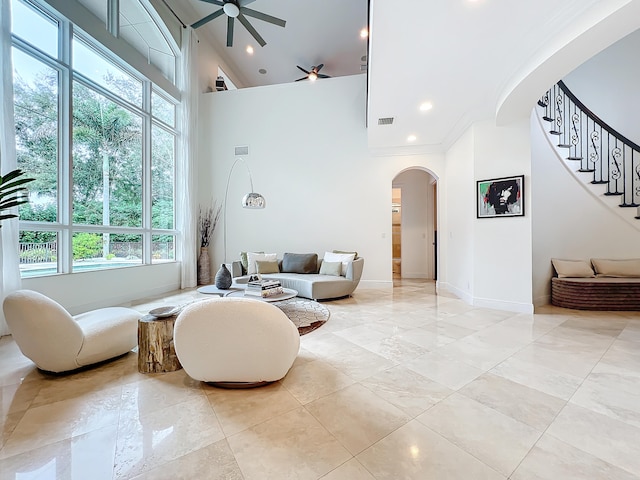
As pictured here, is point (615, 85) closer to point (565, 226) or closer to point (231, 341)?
point (565, 226)

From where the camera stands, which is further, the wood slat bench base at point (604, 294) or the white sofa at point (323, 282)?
the white sofa at point (323, 282)

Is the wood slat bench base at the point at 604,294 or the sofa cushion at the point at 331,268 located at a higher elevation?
the sofa cushion at the point at 331,268

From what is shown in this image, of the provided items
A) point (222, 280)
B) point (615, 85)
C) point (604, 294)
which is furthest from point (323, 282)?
point (615, 85)

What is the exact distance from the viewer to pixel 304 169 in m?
6.17

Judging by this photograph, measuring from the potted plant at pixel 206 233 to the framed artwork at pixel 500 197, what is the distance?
5.40 m

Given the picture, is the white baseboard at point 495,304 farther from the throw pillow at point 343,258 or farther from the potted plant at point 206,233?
the potted plant at point 206,233

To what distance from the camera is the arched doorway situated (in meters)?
7.09

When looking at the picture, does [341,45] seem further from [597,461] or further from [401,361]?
[597,461]

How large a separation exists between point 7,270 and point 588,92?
31.1 feet

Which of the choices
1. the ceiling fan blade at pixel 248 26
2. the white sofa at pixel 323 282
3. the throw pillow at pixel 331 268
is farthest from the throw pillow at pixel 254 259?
the ceiling fan blade at pixel 248 26

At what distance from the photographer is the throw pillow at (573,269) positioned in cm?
425

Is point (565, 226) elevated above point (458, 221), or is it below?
below

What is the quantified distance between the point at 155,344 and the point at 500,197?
4.65 meters

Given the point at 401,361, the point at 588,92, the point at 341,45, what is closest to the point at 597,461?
the point at 401,361
